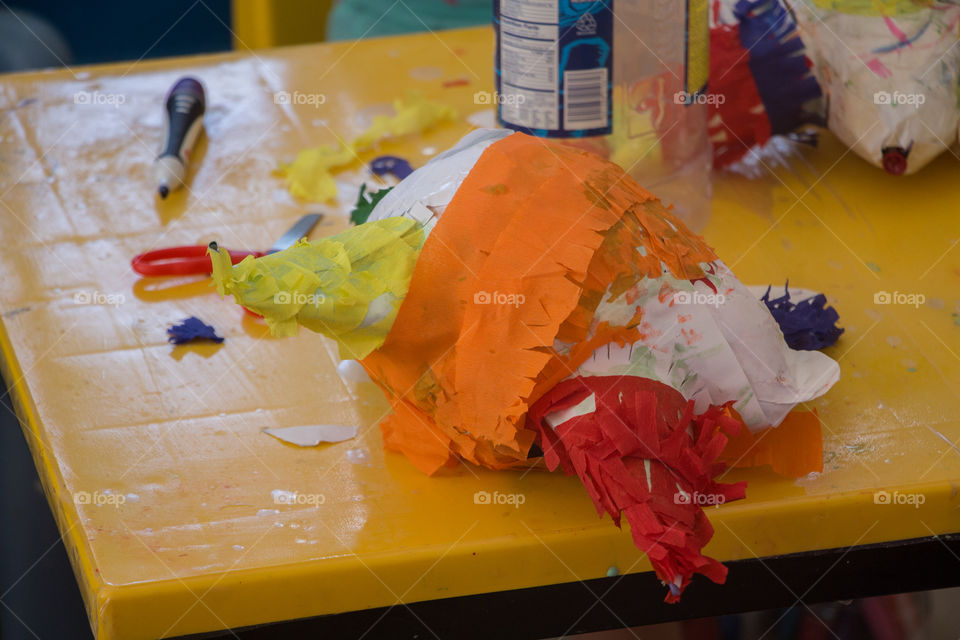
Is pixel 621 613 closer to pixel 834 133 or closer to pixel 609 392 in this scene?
pixel 609 392

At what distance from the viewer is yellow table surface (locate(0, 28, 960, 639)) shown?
56cm

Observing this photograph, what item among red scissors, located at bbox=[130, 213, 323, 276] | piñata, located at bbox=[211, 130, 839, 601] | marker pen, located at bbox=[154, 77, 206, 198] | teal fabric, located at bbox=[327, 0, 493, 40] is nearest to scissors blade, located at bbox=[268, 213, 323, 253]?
red scissors, located at bbox=[130, 213, 323, 276]

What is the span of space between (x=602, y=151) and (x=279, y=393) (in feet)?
1.13

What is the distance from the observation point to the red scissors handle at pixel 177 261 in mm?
825

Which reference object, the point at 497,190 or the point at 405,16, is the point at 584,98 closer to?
the point at 497,190

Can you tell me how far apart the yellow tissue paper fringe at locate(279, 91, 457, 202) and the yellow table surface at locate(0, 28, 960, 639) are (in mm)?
17

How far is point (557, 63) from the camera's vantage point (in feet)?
2.59

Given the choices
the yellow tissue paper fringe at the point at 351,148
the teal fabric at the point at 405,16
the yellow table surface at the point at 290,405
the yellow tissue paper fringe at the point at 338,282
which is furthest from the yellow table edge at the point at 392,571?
the teal fabric at the point at 405,16

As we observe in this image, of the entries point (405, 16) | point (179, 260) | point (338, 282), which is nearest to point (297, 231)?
point (179, 260)

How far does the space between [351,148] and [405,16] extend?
1.99ft

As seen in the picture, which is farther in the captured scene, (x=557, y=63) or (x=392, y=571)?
(x=557, y=63)

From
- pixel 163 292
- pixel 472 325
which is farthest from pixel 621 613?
pixel 163 292

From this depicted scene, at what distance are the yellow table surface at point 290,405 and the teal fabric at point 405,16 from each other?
505 mm

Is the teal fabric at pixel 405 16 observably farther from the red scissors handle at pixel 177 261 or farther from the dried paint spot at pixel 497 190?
the dried paint spot at pixel 497 190
